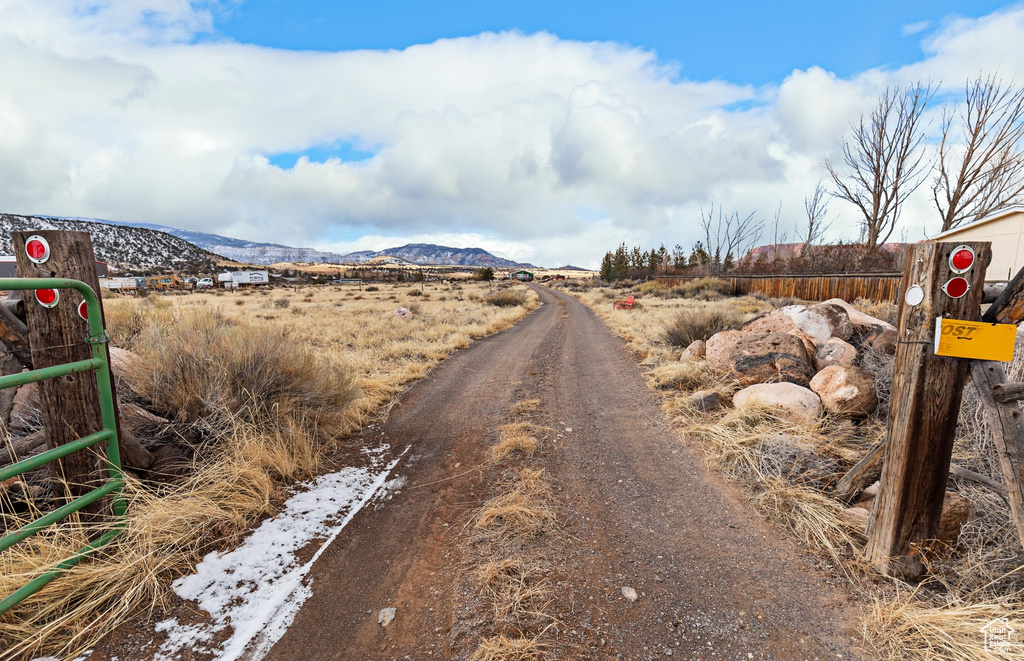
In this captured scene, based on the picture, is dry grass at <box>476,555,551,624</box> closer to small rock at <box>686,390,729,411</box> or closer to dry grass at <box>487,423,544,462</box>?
dry grass at <box>487,423,544,462</box>

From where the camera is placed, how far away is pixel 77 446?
8.40 feet

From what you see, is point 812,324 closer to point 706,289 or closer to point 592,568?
point 592,568

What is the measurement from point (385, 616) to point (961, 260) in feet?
13.4

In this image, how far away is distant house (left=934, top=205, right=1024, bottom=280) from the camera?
15383mm

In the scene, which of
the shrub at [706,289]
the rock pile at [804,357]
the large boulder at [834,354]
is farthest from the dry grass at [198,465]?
the shrub at [706,289]

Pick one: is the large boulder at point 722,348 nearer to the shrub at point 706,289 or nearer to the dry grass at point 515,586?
the dry grass at point 515,586

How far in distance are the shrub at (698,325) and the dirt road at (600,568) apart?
16.9ft

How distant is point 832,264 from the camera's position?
2886 centimetres

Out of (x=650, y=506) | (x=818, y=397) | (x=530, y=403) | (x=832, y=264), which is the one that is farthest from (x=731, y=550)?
(x=832, y=264)

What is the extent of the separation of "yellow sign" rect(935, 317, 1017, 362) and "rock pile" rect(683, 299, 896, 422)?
8.69 ft

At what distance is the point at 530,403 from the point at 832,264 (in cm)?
3235

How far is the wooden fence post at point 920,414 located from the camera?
2461mm

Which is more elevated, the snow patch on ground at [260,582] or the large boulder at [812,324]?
the large boulder at [812,324]

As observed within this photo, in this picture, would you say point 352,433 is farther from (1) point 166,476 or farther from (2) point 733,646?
(2) point 733,646
